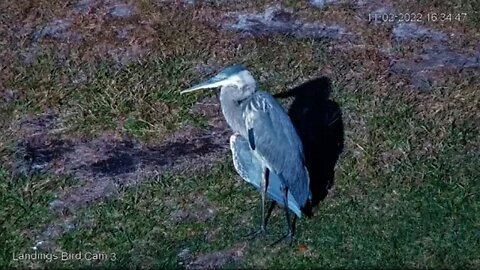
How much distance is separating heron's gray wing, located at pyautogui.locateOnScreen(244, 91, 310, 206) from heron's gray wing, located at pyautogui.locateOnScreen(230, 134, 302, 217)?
8 centimetres

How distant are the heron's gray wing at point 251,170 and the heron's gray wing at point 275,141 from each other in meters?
0.08

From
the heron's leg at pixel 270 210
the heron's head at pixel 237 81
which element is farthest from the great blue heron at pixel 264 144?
the heron's leg at pixel 270 210

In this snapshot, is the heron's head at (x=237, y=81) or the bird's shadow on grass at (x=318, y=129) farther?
the bird's shadow on grass at (x=318, y=129)

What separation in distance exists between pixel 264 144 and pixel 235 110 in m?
0.27

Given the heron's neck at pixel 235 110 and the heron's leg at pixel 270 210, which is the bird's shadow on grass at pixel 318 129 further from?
the heron's neck at pixel 235 110

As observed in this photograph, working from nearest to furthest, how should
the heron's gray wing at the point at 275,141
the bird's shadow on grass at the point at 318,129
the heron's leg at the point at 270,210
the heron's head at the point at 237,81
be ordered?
the heron's gray wing at the point at 275,141 → the heron's head at the point at 237,81 → the heron's leg at the point at 270,210 → the bird's shadow on grass at the point at 318,129

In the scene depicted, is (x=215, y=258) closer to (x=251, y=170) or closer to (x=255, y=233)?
(x=255, y=233)

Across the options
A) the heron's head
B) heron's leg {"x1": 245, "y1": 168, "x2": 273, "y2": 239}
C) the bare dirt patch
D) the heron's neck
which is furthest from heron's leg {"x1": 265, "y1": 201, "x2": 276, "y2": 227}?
the heron's head

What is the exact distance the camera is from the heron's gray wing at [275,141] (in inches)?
172

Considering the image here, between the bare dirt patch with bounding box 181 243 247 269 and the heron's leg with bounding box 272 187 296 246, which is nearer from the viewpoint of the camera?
the bare dirt patch with bounding box 181 243 247 269

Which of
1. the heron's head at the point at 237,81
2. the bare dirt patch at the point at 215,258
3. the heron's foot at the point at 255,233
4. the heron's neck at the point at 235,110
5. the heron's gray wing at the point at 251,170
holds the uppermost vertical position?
the heron's head at the point at 237,81

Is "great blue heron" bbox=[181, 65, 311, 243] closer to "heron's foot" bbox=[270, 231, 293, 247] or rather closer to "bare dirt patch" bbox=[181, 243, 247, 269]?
"heron's foot" bbox=[270, 231, 293, 247]

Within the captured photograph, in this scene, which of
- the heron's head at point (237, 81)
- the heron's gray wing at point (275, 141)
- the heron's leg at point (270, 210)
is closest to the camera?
the heron's gray wing at point (275, 141)

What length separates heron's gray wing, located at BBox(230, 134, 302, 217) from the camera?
4.50 metres
